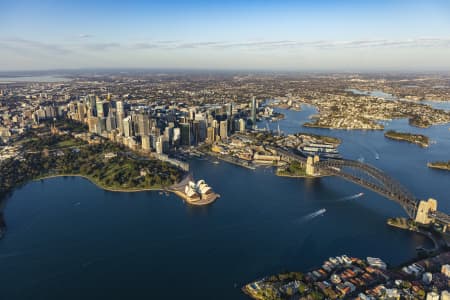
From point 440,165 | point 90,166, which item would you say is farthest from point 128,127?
point 440,165

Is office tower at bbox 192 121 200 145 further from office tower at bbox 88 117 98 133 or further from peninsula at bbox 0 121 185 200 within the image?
office tower at bbox 88 117 98 133

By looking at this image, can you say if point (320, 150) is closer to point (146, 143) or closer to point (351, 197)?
point (351, 197)

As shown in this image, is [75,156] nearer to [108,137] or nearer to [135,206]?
[108,137]

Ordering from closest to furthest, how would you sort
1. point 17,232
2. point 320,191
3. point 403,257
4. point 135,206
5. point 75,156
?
point 403,257, point 17,232, point 135,206, point 320,191, point 75,156

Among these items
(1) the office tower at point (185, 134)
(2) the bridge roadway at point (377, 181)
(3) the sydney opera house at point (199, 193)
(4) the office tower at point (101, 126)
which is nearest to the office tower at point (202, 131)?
(1) the office tower at point (185, 134)

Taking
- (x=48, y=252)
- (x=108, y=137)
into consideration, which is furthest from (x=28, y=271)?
(x=108, y=137)

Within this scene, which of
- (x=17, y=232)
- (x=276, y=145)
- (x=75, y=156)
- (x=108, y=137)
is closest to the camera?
(x=17, y=232)
